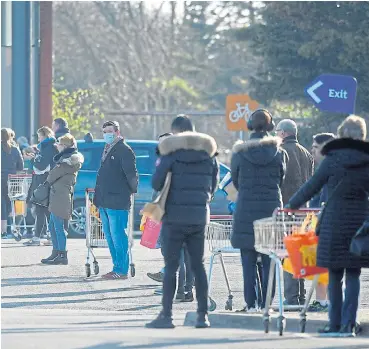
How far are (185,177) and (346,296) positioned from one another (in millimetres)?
1647

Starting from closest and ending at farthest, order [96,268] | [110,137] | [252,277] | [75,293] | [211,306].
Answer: [252,277] → [211,306] → [75,293] → [110,137] → [96,268]

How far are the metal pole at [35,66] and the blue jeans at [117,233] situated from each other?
2025cm

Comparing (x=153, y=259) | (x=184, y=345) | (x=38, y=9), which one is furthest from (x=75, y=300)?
(x=38, y=9)

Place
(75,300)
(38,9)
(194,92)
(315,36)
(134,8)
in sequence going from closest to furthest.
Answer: (75,300) → (315,36) → (38,9) → (134,8) → (194,92)

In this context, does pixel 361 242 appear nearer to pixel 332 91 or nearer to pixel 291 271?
pixel 291 271

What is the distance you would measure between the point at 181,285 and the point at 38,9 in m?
23.3

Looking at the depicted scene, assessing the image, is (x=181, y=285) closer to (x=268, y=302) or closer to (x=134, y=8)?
(x=268, y=302)

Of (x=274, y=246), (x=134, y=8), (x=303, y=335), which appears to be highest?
(x=134, y=8)

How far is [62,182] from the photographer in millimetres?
19062

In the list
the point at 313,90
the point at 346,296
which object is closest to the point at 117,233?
the point at 313,90

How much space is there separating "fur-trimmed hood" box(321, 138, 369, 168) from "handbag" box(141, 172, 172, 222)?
137 cm

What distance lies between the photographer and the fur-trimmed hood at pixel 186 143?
12203mm

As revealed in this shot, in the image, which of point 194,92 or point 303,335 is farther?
point 194,92

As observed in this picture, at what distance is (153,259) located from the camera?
2084 centimetres
